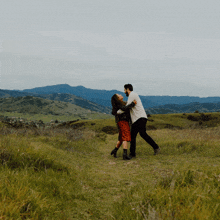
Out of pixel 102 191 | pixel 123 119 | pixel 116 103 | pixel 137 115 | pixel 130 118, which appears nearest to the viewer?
pixel 102 191

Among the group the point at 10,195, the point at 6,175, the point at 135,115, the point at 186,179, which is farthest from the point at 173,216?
the point at 135,115

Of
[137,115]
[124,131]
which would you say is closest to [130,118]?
[137,115]

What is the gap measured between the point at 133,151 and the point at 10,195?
5.82 metres

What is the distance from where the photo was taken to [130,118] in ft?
27.0

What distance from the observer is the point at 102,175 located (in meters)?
5.64

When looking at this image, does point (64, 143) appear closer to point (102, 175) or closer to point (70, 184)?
point (102, 175)

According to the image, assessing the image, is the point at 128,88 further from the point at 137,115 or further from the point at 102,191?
the point at 102,191

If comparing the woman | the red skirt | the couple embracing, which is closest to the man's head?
the couple embracing

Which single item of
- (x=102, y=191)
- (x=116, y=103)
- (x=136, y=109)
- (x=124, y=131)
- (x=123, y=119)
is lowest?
(x=102, y=191)

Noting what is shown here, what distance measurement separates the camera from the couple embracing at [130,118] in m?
7.72

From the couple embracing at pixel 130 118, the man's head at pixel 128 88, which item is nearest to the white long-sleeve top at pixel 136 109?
the couple embracing at pixel 130 118

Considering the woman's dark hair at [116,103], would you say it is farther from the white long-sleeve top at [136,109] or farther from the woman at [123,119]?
the white long-sleeve top at [136,109]

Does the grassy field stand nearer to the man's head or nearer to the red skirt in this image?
the red skirt

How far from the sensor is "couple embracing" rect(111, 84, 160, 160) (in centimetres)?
772
